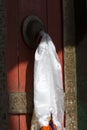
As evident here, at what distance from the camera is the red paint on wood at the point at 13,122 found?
12.3 feet

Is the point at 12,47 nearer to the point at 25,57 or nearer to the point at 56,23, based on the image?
the point at 25,57

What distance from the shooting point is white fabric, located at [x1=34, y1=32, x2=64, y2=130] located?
3.66 meters

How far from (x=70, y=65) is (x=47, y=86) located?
67 cm

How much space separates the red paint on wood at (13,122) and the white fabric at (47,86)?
0.71ft

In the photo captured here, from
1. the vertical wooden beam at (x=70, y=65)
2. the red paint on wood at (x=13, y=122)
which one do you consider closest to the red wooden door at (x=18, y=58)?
the red paint on wood at (x=13, y=122)

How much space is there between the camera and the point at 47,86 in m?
3.72

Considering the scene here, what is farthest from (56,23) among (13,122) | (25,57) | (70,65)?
(13,122)

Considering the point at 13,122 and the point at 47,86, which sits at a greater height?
the point at 47,86

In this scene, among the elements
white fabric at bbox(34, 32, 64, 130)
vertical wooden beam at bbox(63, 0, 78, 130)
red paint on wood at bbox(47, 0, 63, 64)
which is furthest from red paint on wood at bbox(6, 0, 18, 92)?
vertical wooden beam at bbox(63, 0, 78, 130)

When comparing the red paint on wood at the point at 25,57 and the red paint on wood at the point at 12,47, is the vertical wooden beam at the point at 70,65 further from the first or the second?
the red paint on wood at the point at 12,47

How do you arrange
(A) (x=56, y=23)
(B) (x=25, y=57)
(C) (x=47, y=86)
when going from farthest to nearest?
(A) (x=56, y=23) < (B) (x=25, y=57) < (C) (x=47, y=86)

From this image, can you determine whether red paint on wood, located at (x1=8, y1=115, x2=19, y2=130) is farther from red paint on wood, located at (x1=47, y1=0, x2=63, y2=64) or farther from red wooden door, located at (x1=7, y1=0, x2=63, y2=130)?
red paint on wood, located at (x1=47, y1=0, x2=63, y2=64)

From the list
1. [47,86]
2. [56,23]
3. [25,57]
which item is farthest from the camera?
[56,23]

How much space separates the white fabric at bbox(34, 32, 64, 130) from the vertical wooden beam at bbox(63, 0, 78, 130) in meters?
0.42
